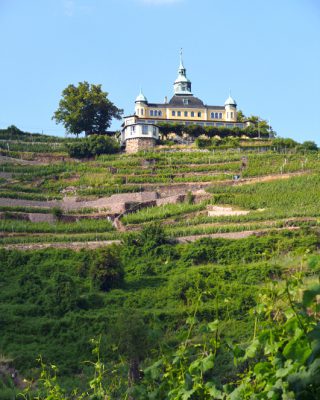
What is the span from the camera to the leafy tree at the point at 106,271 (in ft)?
134

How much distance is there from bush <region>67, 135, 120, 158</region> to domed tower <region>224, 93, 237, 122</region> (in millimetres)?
15008

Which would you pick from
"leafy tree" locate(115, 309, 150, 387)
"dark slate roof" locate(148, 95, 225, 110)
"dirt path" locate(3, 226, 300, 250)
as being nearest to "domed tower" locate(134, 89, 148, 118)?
"dark slate roof" locate(148, 95, 225, 110)

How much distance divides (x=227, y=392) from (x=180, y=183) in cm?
5470

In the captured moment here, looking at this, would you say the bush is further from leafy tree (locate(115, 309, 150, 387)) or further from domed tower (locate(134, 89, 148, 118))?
leafy tree (locate(115, 309, 150, 387))

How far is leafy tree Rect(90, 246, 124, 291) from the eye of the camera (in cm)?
4072

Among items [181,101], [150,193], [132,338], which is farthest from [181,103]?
[132,338]

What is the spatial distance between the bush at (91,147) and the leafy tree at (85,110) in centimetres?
549

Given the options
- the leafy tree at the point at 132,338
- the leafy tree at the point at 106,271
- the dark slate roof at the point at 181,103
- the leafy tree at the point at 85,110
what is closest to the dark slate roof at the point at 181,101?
the dark slate roof at the point at 181,103

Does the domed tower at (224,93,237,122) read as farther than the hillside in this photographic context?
Yes

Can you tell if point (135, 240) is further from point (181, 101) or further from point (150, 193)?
point (181, 101)

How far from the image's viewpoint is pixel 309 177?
58656 millimetres

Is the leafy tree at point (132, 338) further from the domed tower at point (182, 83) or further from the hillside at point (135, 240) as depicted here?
the domed tower at point (182, 83)

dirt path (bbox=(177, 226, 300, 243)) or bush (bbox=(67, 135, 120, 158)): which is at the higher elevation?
bush (bbox=(67, 135, 120, 158))

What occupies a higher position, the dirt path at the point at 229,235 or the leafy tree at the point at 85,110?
the leafy tree at the point at 85,110
